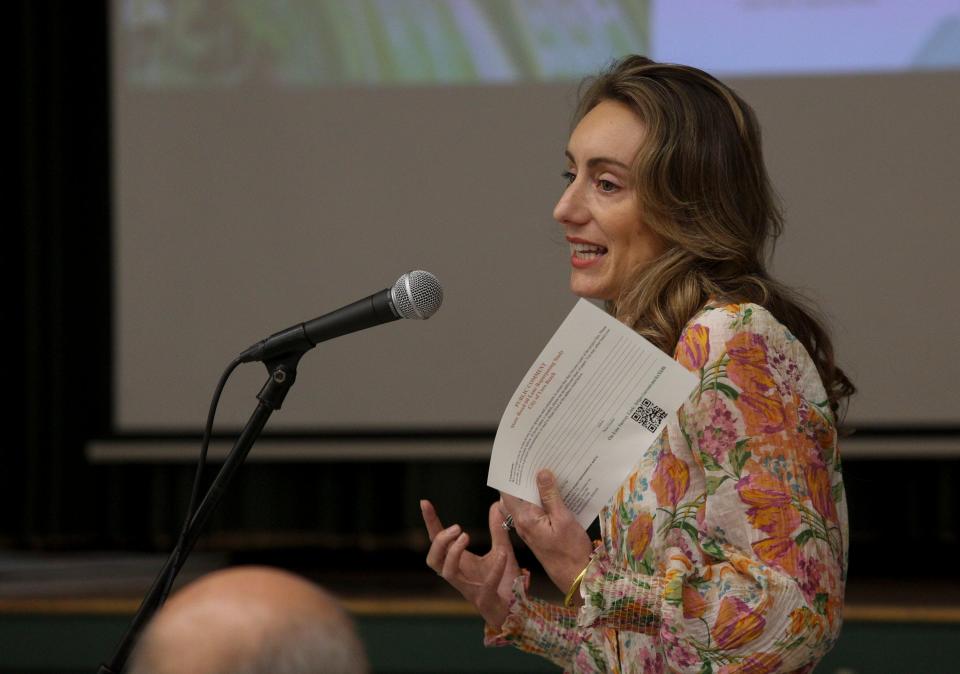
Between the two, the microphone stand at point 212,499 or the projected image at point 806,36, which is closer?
the microphone stand at point 212,499

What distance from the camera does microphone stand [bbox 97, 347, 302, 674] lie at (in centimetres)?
132

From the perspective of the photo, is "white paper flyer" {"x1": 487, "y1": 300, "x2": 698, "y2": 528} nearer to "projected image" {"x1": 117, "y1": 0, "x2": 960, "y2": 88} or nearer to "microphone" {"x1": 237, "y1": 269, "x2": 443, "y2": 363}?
"microphone" {"x1": 237, "y1": 269, "x2": 443, "y2": 363}

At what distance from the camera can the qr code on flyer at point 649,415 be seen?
1264 millimetres

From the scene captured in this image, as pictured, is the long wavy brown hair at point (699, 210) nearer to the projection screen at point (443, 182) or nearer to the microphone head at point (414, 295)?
the microphone head at point (414, 295)

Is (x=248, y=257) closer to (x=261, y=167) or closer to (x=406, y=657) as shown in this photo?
(x=261, y=167)

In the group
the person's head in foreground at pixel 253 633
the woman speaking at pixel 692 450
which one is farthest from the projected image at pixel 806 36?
the person's head in foreground at pixel 253 633

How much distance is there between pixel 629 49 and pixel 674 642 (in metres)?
2.82

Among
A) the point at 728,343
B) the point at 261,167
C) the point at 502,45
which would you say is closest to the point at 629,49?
the point at 502,45

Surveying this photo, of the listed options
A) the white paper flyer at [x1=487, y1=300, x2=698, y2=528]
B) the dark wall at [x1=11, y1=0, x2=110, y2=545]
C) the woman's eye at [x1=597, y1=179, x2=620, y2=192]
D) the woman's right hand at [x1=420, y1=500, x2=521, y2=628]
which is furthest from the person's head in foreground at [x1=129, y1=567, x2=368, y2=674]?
the dark wall at [x1=11, y1=0, x2=110, y2=545]

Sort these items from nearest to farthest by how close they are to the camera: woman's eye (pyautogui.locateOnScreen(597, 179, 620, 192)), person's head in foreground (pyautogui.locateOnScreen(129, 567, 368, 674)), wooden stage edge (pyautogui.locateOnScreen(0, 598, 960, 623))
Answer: person's head in foreground (pyautogui.locateOnScreen(129, 567, 368, 674)) < woman's eye (pyautogui.locateOnScreen(597, 179, 620, 192)) < wooden stage edge (pyautogui.locateOnScreen(0, 598, 960, 623))

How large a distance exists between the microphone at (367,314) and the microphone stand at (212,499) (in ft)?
0.05

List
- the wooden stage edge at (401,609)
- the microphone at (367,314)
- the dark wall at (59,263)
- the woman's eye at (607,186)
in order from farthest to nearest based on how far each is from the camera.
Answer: the dark wall at (59,263) < the wooden stage edge at (401,609) < the woman's eye at (607,186) < the microphone at (367,314)

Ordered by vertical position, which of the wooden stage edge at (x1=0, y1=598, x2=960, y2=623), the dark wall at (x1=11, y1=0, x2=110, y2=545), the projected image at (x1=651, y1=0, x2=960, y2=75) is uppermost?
the projected image at (x1=651, y1=0, x2=960, y2=75)

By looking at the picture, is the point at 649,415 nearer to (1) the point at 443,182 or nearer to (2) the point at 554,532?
(2) the point at 554,532
